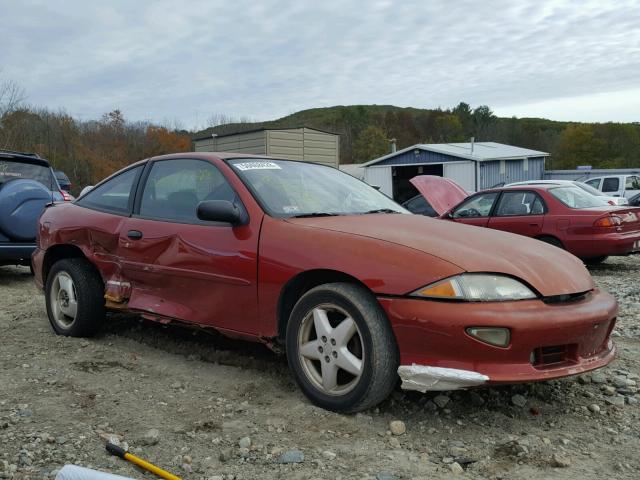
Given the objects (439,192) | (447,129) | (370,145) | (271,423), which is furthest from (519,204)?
(447,129)

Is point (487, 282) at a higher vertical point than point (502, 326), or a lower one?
higher

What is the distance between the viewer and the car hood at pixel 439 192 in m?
10.4

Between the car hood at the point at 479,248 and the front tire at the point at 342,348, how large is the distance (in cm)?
31

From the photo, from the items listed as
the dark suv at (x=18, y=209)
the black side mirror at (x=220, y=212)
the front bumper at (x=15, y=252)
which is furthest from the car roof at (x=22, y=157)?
the black side mirror at (x=220, y=212)

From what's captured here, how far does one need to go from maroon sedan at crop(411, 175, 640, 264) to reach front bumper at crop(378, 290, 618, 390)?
236 inches

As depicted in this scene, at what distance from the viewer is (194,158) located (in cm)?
420

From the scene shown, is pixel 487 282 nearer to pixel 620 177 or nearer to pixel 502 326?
pixel 502 326

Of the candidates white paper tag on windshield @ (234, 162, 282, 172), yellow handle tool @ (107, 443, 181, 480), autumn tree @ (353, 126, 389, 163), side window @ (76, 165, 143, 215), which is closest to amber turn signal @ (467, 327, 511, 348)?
yellow handle tool @ (107, 443, 181, 480)

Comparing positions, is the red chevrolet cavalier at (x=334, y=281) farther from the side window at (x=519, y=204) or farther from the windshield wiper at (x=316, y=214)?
the side window at (x=519, y=204)

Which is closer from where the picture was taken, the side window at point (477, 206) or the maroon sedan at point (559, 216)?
the maroon sedan at point (559, 216)

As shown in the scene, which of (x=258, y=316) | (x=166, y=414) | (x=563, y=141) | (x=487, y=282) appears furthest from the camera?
(x=563, y=141)

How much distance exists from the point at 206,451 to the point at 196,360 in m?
1.44

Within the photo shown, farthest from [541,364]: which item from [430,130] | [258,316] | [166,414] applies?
[430,130]

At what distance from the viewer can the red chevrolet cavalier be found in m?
2.81
